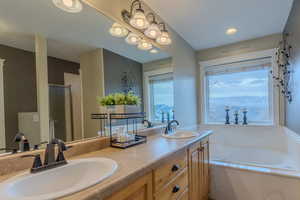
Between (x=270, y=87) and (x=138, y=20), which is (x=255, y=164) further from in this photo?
(x=138, y=20)

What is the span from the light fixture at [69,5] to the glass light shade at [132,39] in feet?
1.93

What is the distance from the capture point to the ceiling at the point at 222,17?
1.89 m

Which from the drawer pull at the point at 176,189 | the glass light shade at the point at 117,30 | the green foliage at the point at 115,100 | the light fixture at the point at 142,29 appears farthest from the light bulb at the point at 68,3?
the drawer pull at the point at 176,189

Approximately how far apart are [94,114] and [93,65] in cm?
43

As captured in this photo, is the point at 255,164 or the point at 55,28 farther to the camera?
the point at 255,164

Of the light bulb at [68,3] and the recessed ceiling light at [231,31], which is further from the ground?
the recessed ceiling light at [231,31]

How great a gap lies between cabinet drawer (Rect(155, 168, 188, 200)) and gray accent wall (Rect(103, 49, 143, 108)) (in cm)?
92

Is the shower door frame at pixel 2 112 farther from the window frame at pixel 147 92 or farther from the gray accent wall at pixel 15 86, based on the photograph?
the window frame at pixel 147 92

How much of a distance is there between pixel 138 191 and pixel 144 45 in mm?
1603

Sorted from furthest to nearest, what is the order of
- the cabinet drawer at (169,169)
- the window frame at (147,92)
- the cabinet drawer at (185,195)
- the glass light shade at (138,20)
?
the window frame at (147,92) → the glass light shade at (138,20) → the cabinet drawer at (185,195) → the cabinet drawer at (169,169)

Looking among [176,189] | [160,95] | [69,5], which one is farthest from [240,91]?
[69,5]

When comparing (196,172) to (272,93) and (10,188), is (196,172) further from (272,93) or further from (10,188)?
(272,93)

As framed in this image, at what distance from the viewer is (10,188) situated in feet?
2.07

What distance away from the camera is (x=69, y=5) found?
3.77ft
